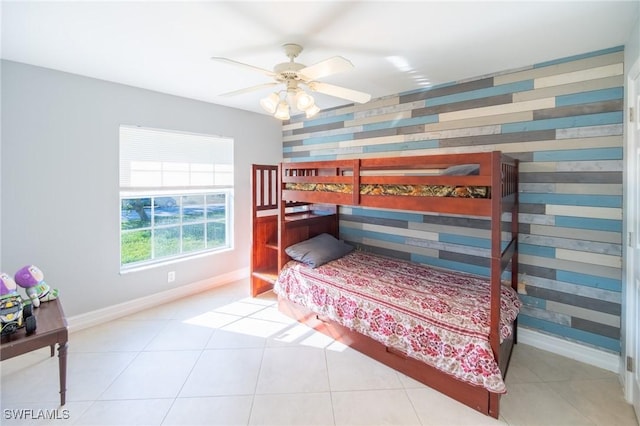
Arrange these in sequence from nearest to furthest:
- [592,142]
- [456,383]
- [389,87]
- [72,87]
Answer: [456,383]
[592,142]
[72,87]
[389,87]

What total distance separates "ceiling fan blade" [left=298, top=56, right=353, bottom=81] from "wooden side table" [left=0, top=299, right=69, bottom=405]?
2.20m

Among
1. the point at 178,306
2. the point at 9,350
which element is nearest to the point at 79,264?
the point at 178,306

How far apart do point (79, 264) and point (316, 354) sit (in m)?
2.35

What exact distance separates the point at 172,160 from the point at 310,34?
2.28m

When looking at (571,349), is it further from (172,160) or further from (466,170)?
(172,160)

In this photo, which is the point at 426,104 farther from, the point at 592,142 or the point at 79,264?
the point at 79,264

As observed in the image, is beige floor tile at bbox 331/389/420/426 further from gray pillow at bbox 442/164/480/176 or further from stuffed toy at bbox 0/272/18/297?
stuffed toy at bbox 0/272/18/297

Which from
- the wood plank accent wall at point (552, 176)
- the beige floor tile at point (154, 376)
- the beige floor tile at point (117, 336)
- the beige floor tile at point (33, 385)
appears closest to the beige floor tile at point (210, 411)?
the beige floor tile at point (154, 376)

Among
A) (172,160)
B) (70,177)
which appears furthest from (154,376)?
(172,160)

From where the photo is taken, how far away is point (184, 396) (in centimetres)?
202

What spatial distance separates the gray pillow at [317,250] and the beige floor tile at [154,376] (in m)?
1.26

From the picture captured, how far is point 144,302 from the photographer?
3324 millimetres

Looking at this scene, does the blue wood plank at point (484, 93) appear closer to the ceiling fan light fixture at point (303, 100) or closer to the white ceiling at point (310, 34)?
the white ceiling at point (310, 34)

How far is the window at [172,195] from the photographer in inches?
128
